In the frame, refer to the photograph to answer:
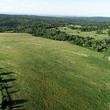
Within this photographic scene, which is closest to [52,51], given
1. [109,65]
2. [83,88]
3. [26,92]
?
[109,65]

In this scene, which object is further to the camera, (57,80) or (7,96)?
(57,80)

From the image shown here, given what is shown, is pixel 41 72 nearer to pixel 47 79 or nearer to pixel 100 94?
pixel 47 79

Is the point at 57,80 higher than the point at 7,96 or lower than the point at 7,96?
lower

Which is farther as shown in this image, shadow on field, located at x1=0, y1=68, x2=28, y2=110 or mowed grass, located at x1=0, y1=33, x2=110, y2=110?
mowed grass, located at x1=0, y1=33, x2=110, y2=110

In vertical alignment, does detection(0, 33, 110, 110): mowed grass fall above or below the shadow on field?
below
